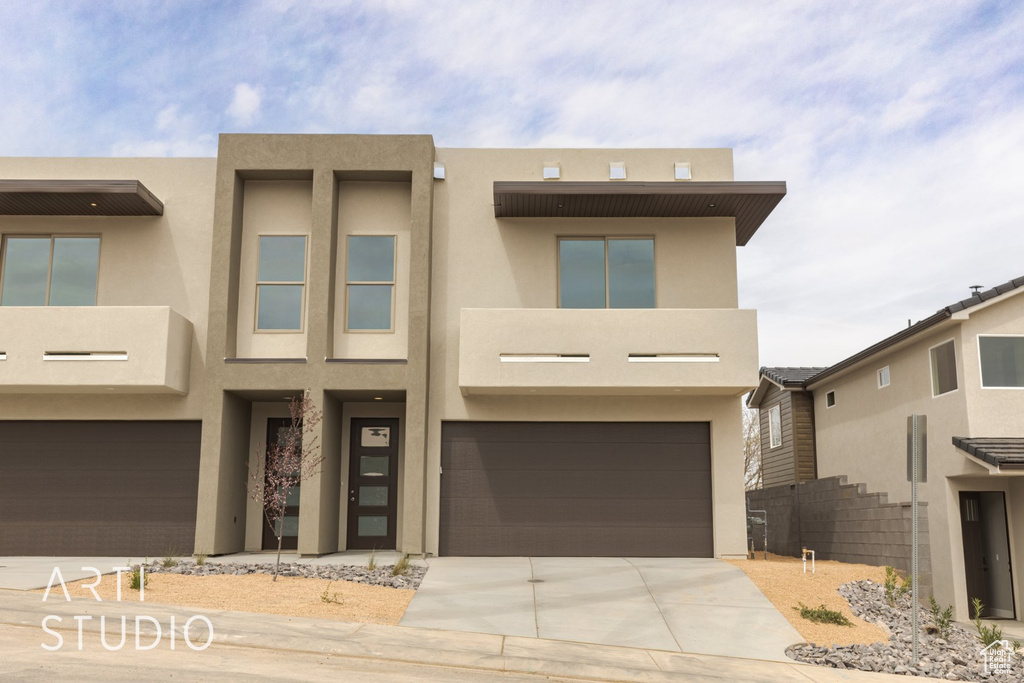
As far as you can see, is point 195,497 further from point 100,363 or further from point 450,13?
point 450,13

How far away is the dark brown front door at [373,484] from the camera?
17.1 meters

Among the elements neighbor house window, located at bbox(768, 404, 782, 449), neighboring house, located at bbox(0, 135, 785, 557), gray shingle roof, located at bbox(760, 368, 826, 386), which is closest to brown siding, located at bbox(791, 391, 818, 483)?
gray shingle roof, located at bbox(760, 368, 826, 386)

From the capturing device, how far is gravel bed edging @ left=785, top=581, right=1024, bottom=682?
9.91 meters

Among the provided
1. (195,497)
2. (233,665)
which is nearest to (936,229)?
(195,497)

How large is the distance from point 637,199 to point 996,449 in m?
7.46

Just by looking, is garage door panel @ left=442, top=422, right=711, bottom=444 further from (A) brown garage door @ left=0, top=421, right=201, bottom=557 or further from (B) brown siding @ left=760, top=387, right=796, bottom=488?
(B) brown siding @ left=760, top=387, right=796, bottom=488

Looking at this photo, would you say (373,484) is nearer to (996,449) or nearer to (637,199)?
(637,199)

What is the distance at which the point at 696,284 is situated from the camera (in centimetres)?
1695

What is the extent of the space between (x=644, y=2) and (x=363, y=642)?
38.2 feet

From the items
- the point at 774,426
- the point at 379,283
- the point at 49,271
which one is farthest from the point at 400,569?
the point at 774,426

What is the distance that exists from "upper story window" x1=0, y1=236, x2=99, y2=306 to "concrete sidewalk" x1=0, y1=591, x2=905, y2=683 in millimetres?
8284

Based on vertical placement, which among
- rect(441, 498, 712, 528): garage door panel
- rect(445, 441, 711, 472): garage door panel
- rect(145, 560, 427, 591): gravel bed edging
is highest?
rect(445, 441, 711, 472): garage door panel

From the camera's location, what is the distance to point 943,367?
15031mm

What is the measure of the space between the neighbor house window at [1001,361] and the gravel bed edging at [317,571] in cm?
1008
